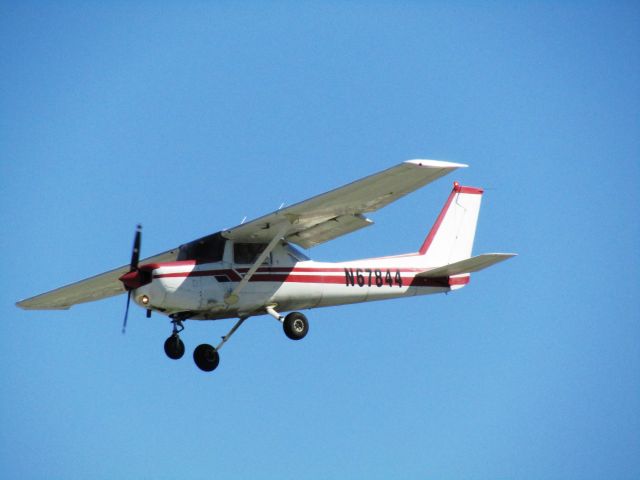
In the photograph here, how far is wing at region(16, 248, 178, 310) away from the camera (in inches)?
803

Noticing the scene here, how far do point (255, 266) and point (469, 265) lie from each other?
432cm

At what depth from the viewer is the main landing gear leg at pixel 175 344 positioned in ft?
60.1

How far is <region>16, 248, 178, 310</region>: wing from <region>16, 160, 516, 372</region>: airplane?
0.02m

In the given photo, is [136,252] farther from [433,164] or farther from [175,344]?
[433,164]

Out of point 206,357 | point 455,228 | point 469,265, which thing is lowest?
point 206,357

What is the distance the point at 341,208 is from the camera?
18.1m

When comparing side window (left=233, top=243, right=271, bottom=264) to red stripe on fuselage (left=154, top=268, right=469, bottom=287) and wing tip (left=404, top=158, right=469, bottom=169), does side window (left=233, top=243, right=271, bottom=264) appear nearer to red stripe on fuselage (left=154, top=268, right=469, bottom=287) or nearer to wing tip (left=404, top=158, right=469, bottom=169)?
red stripe on fuselage (left=154, top=268, right=469, bottom=287)

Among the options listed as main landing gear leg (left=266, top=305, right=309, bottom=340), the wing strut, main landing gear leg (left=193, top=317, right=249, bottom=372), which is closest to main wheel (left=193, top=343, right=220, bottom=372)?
main landing gear leg (left=193, top=317, right=249, bottom=372)

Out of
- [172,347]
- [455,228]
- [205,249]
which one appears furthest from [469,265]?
[172,347]

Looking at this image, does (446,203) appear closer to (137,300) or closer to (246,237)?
(246,237)

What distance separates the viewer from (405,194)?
17.3 metres

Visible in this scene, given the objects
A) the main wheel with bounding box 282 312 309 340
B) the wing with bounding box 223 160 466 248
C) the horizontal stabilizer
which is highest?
the wing with bounding box 223 160 466 248

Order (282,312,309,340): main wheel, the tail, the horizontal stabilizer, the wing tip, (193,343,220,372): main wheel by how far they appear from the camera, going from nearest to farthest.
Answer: the wing tip → (193,343,220,372): main wheel → (282,312,309,340): main wheel → the horizontal stabilizer → the tail

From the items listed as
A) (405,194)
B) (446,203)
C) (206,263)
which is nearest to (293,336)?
(206,263)
